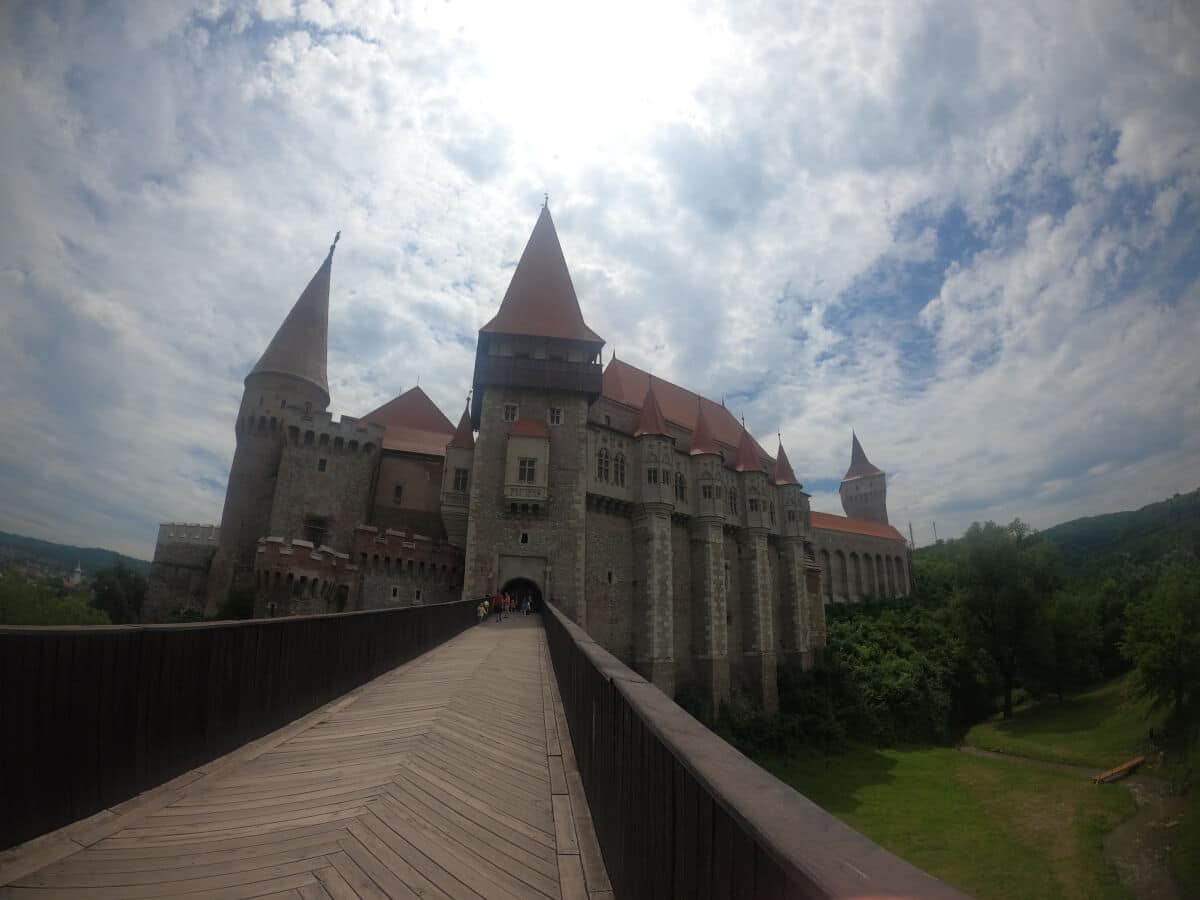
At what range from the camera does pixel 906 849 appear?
1680 centimetres

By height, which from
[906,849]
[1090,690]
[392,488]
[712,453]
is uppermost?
[712,453]

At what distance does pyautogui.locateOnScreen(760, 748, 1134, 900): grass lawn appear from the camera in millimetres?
14609

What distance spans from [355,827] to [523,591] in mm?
25137

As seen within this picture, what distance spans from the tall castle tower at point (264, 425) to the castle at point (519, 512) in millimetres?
87

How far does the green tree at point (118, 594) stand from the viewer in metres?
32.5

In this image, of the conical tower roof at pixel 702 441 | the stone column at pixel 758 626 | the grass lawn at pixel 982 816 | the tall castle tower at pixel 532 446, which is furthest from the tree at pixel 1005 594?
the tall castle tower at pixel 532 446

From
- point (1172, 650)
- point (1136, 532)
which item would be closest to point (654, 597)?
point (1172, 650)

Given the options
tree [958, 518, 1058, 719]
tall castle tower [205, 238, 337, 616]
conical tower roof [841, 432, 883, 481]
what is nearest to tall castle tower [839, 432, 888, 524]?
conical tower roof [841, 432, 883, 481]

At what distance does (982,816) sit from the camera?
61.2ft

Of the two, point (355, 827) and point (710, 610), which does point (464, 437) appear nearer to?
point (710, 610)

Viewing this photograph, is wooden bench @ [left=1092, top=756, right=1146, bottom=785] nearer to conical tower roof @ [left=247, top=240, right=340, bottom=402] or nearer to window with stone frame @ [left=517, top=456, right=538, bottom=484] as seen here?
window with stone frame @ [left=517, top=456, right=538, bottom=484]

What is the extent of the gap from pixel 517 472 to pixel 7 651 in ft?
72.7

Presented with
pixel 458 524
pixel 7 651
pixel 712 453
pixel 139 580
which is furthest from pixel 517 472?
pixel 139 580

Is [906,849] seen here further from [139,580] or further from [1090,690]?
[139,580]
